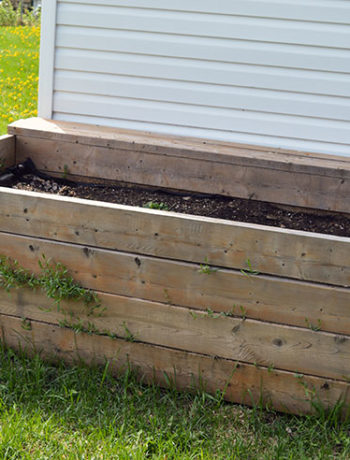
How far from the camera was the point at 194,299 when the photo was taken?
2.07 meters

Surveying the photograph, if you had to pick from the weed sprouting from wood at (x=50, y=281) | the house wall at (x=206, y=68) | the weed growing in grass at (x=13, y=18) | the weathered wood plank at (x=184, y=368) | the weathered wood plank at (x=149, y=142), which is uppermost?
the weed growing in grass at (x=13, y=18)

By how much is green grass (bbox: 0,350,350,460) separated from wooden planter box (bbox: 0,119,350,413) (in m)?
0.07

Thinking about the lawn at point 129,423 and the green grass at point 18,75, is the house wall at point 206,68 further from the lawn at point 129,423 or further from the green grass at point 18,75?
the lawn at point 129,423

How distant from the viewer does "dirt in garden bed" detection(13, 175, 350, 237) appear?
276cm

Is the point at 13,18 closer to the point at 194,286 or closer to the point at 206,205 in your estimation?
the point at 206,205

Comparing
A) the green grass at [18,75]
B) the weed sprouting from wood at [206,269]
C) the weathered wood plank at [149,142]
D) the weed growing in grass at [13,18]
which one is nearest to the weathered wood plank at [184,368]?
the weed sprouting from wood at [206,269]

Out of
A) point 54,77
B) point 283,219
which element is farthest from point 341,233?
point 54,77

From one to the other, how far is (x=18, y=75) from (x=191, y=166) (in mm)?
4895

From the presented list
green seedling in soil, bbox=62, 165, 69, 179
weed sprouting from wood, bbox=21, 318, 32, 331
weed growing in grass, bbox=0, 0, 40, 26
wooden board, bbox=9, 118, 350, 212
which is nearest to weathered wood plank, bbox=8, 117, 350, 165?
wooden board, bbox=9, 118, 350, 212

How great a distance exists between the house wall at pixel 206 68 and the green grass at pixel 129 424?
1927 mm

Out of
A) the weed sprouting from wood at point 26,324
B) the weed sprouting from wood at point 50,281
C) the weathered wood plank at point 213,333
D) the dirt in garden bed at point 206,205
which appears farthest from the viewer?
the dirt in garden bed at point 206,205

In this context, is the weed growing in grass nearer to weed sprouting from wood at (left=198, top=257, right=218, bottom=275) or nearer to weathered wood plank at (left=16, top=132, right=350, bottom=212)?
weathered wood plank at (left=16, top=132, right=350, bottom=212)

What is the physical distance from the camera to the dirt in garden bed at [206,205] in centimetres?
276

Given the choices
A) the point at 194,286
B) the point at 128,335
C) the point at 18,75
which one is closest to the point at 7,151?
the point at 128,335
